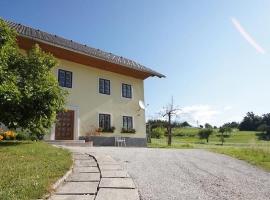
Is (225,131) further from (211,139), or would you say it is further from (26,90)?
(26,90)

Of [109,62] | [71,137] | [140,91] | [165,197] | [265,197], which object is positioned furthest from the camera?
[140,91]

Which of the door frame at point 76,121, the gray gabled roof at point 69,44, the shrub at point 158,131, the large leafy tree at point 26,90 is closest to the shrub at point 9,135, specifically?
the large leafy tree at point 26,90

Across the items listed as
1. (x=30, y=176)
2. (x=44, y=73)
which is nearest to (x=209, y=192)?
(x=30, y=176)

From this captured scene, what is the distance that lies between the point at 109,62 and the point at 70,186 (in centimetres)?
1790

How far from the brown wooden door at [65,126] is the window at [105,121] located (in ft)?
7.92

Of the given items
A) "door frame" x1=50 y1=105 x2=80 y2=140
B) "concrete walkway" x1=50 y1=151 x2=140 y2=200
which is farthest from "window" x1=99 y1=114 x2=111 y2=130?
"concrete walkway" x1=50 y1=151 x2=140 y2=200

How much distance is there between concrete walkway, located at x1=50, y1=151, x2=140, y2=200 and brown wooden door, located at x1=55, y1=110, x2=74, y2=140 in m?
13.2

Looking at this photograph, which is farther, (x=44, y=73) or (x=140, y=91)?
(x=140, y=91)

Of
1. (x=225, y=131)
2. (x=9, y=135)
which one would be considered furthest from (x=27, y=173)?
(x=225, y=131)

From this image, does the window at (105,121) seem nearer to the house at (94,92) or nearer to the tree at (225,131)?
the house at (94,92)

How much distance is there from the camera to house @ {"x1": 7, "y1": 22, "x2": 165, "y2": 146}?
70.1 feet

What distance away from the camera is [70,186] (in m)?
6.20

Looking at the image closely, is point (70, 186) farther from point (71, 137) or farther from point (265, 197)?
point (71, 137)

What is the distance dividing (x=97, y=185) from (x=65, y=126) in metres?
15.9
